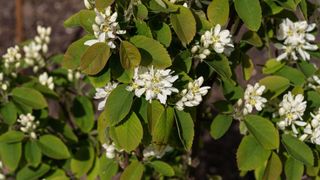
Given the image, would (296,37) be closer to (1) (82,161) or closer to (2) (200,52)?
(2) (200,52)

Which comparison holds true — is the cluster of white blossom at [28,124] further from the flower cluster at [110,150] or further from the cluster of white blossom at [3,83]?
the flower cluster at [110,150]

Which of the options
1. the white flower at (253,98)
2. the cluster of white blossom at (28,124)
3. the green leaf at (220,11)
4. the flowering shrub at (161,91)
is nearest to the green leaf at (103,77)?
the flowering shrub at (161,91)

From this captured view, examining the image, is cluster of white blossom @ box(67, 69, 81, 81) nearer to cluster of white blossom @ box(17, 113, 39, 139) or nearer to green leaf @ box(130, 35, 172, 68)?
cluster of white blossom @ box(17, 113, 39, 139)

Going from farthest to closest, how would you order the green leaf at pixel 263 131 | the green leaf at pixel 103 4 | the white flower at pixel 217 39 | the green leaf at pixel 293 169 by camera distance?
the green leaf at pixel 293 169, the green leaf at pixel 263 131, the white flower at pixel 217 39, the green leaf at pixel 103 4

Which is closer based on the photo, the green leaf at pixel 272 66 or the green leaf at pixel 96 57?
the green leaf at pixel 96 57

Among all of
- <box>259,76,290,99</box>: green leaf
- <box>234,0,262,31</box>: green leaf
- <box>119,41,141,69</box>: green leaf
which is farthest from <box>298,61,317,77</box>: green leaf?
<box>119,41,141,69</box>: green leaf

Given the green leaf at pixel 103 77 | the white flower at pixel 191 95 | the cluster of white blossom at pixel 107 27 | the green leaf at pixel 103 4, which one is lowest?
the white flower at pixel 191 95
